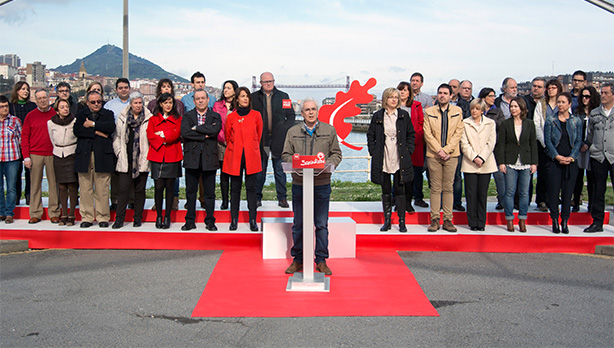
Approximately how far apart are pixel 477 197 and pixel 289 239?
9.10 feet

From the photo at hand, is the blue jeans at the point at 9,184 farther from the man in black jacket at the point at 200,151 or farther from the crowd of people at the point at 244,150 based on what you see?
the man in black jacket at the point at 200,151

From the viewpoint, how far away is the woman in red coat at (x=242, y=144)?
7.29 m

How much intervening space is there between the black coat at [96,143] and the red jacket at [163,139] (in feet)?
1.89

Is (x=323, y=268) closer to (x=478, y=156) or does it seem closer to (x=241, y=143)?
(x=241, y=143)

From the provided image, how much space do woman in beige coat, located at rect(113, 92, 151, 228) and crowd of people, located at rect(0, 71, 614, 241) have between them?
0.01m

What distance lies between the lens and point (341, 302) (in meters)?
5.24

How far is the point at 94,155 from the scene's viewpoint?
7590 millimetres

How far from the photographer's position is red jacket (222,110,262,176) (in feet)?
23.9

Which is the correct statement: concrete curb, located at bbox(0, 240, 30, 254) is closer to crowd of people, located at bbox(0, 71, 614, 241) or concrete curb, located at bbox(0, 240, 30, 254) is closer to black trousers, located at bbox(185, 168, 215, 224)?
crowd of people, located at bbox(0, 71, 614, 241)

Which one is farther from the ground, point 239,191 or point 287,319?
point 239,191

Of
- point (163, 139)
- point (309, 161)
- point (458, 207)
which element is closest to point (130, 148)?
point (163, 139)

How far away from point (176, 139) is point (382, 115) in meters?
2.82

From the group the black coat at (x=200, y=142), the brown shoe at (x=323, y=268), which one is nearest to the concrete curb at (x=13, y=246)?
the black coat at (x=200, y=142)

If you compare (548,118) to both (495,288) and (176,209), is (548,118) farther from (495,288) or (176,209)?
(176,209)
